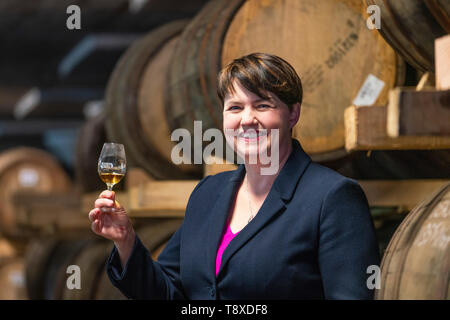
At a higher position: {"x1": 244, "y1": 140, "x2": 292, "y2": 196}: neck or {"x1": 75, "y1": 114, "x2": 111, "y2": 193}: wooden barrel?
{"x1": 75, "y1": 114, "x2": 111, "y2": 193}: wooden barrel

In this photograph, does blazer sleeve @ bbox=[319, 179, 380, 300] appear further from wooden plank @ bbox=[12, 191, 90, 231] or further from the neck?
wooden plank @ bbox=[12, 191, 90, 231]

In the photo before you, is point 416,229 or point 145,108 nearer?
point 416,229

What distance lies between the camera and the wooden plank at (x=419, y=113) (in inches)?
57.9

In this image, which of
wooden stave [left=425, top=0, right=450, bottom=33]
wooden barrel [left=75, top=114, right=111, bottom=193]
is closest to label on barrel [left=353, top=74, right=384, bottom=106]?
wooden stave [left=425, top=0, right=450, bottom=33]

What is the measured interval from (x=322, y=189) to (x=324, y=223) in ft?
0.26

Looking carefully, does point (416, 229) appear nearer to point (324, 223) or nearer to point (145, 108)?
point (324, 223)

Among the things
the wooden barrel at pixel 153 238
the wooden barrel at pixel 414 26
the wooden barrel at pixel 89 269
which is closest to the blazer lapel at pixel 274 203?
the wooden barrel at pixel 414 26

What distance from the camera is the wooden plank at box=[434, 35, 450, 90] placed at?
5.10 ft

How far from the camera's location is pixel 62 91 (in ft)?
24.3

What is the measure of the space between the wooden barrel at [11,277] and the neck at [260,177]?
4536 mm

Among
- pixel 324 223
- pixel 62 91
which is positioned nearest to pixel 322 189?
pixel 324 223

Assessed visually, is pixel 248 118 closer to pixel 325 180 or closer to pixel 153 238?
pixel 325 180

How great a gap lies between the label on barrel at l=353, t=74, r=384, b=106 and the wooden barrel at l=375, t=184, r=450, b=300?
0.71m

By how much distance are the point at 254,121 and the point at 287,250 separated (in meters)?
0.29
